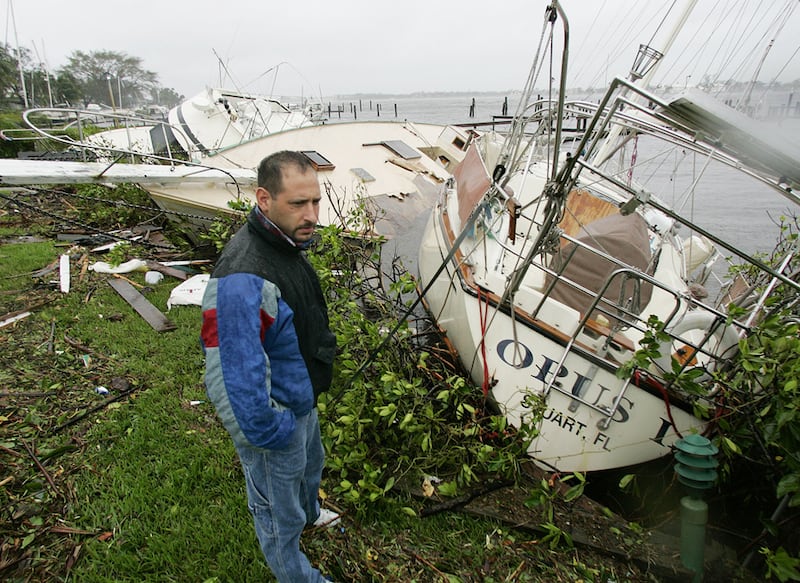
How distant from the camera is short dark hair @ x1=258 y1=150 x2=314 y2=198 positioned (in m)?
1.78

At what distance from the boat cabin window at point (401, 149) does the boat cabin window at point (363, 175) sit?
3.72 ft

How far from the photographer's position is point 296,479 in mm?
1968

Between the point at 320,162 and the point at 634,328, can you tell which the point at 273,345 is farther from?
the point at 320,162

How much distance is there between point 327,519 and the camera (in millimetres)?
2652

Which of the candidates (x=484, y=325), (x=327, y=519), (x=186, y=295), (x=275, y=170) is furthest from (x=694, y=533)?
(x=186, y=295)

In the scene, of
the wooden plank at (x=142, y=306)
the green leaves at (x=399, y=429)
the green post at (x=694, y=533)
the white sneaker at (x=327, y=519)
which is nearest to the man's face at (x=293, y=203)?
the green leaves at (x=399, y=429)

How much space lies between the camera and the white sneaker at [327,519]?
2635mm

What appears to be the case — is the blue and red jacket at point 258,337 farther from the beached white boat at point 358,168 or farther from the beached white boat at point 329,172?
the beached white boat at point 358,168

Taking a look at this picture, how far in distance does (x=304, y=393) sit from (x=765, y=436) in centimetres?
229

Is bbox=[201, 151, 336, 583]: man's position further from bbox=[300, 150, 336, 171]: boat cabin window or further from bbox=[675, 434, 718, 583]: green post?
bbox=[300, 150, 336, 171]: boat cabin window

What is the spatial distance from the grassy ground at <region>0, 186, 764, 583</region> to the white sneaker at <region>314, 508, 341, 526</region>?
5 centimetres

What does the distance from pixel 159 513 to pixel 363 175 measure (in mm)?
6434

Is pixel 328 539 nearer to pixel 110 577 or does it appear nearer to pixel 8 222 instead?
pixel 110 577

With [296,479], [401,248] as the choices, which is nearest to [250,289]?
[296,479]
